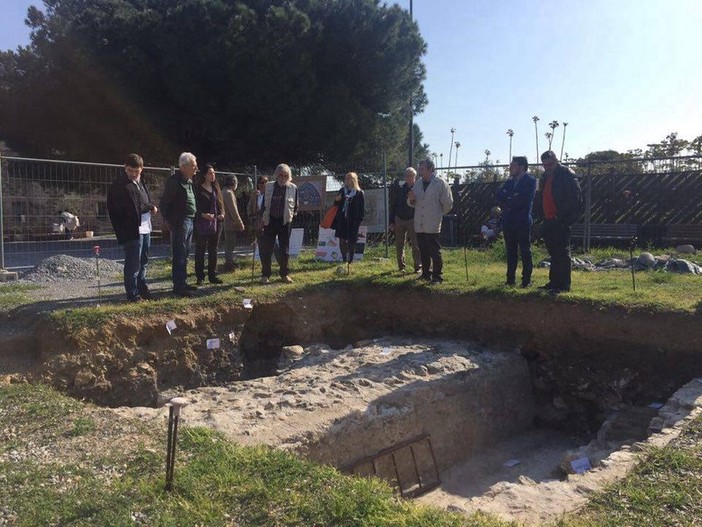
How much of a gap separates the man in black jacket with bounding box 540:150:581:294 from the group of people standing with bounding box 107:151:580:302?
0.01m

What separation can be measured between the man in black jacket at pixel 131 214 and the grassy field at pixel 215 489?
332cm

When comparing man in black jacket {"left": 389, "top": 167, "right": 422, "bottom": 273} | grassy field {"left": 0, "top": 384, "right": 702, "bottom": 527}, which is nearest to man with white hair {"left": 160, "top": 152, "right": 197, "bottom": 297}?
man in black jacket {"left": 389, "top": 167, "right": 422, "bottom": 273}

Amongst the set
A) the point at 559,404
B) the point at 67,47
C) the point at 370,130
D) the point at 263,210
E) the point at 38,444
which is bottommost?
the point at 559,404

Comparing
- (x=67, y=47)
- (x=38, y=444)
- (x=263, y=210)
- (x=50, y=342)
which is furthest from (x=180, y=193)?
(x=67, y=47)

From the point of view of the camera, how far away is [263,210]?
31.8ft

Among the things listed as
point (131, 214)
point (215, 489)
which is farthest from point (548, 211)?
point (215, 489)

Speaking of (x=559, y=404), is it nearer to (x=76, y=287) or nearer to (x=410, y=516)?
(x=410, y=516)

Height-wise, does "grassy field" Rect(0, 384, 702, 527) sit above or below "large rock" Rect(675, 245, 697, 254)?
below

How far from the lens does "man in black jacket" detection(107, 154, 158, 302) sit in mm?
7531

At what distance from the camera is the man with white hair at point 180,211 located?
8297 millimetres

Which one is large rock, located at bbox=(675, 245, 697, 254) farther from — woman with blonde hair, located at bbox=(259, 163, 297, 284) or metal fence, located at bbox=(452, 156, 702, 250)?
woman with blonde hair, located at bbox=(259, 163, 297, 284)

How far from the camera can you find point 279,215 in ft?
31.1

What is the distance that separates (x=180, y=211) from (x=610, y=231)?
1084 cm

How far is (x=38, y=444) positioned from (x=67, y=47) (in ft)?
64.1
